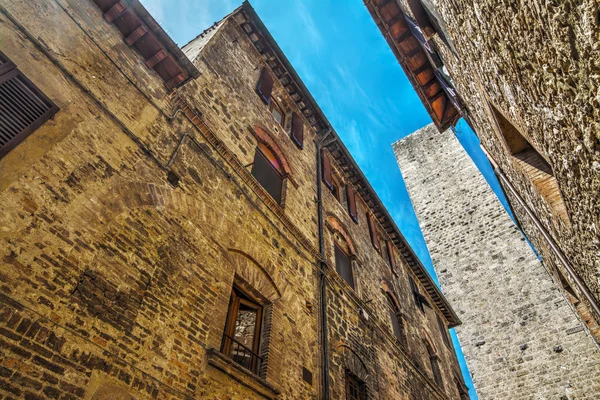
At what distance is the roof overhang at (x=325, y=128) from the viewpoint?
9.57m

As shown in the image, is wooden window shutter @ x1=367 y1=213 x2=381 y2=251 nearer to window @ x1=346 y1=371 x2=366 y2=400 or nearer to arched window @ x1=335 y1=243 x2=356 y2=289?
arched window @ x1=335 y1=243 x2=356 y2=289

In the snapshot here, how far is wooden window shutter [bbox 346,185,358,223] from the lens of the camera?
11.2 m

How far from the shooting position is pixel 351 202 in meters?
11.5

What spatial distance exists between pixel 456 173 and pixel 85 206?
2146 cm

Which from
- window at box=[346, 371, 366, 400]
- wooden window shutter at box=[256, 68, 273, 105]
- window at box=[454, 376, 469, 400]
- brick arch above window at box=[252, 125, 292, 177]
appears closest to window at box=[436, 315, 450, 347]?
window at box=[454, 376, 469, 400]

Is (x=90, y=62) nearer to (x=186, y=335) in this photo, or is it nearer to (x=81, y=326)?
(x=81, y=326)

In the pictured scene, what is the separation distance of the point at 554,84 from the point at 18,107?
472 centimetres

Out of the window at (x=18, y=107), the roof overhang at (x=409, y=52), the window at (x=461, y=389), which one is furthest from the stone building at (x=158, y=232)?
the window at (x=461, y=389)

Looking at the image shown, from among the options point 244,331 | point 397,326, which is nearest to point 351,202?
point 397,326

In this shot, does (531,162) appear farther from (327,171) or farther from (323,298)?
(327,171)

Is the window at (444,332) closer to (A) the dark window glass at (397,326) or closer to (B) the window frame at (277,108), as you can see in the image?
(A) the dark window glass at (397,326)

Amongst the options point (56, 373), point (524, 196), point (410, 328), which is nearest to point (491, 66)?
point (524, 196)

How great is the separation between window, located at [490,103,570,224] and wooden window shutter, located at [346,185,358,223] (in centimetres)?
606

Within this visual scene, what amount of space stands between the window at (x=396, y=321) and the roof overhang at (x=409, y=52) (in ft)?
18.0
